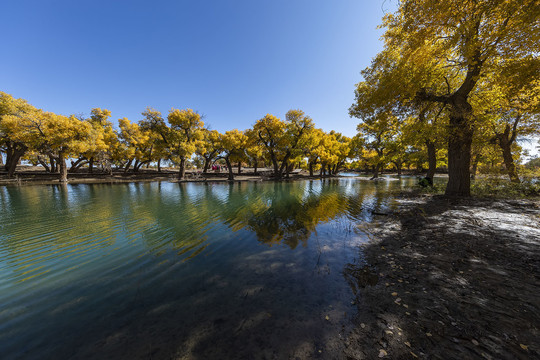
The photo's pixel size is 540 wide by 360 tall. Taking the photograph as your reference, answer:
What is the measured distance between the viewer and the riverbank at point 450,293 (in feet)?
8.13

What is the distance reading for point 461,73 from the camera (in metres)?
13.0

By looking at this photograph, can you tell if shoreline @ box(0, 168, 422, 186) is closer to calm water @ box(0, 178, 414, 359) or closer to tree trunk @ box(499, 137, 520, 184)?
tree trunk @ box(499, 137, 520, 184)

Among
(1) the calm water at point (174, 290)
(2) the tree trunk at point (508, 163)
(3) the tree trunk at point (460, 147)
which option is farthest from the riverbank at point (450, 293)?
(2) the tree trunk at point (508, 163)

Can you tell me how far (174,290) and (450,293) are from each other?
5991 millimetres

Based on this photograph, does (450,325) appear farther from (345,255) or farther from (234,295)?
(234,295)

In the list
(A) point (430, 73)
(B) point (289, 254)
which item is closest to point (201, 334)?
(B) point (289, 254)

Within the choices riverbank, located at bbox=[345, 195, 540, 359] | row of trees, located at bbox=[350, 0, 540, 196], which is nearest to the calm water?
riverbank, located at bbox=[345, 195, 540, 359]

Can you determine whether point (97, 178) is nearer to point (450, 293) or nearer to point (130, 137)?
point (130, 137)

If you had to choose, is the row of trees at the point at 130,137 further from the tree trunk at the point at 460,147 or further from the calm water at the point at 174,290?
the calm water at the point at 174,290

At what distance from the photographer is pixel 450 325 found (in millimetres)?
2787

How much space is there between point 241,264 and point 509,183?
75.2 feet

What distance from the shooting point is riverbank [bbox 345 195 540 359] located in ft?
8.13

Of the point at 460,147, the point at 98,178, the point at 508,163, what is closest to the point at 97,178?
the point at 98,178

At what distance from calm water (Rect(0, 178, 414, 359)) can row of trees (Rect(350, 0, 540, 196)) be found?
419 inches
